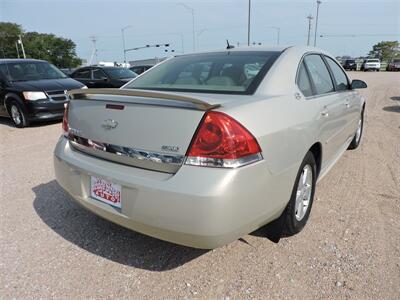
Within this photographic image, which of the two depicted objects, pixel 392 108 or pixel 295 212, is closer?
pixel 295 212

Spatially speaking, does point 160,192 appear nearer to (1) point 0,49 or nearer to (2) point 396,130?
(2) point 396,130

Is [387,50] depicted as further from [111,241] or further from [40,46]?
[111,241]

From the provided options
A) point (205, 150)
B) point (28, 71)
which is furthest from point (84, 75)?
point (205, 150)

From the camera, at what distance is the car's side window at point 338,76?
12.9 ft

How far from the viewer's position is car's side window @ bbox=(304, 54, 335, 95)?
324 centimetres

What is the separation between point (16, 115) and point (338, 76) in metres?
7.00

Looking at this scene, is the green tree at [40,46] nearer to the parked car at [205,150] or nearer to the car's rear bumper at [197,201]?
the parked car at [205,150]

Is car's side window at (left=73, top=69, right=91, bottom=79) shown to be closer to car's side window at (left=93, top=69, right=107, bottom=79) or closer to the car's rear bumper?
car's side window at (left=93, top=69, right=107, bottom=79)

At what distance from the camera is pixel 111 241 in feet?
9.43

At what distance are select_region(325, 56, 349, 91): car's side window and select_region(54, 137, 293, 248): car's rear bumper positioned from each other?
2056 mm

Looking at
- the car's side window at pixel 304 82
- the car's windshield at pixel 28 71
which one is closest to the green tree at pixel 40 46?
the car's windshield at pixel 28 71

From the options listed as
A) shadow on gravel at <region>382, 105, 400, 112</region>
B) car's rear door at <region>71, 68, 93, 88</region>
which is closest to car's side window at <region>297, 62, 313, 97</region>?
shadow on gravel at <region>382, 105, 400, 112</region>

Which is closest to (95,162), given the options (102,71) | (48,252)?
(48,252)

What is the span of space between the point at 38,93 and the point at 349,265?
23.6 ft
